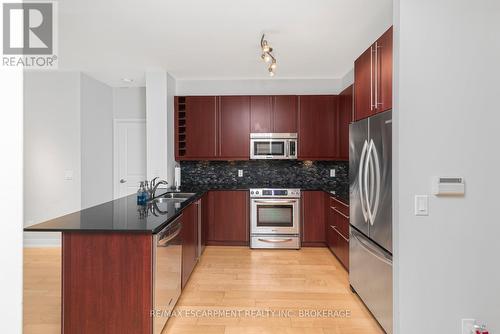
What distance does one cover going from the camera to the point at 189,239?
10.3ft

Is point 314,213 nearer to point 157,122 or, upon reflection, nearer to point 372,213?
point 372,213

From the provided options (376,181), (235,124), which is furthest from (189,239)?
(235,124)

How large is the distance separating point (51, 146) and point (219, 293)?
3.55 meters

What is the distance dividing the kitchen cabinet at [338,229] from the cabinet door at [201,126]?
2062mm

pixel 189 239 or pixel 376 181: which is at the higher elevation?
pixel 376 181

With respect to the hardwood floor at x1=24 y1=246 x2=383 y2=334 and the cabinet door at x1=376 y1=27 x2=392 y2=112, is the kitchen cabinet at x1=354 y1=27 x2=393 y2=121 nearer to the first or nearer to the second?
the cabinet door at x1=376 y1=27 x2=392 y2=112

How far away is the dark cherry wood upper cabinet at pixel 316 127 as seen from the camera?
468 cm

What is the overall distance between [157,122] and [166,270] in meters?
2.78

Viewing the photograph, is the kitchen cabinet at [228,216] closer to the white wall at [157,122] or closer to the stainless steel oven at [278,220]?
the stainless steel oven at [278,220]
